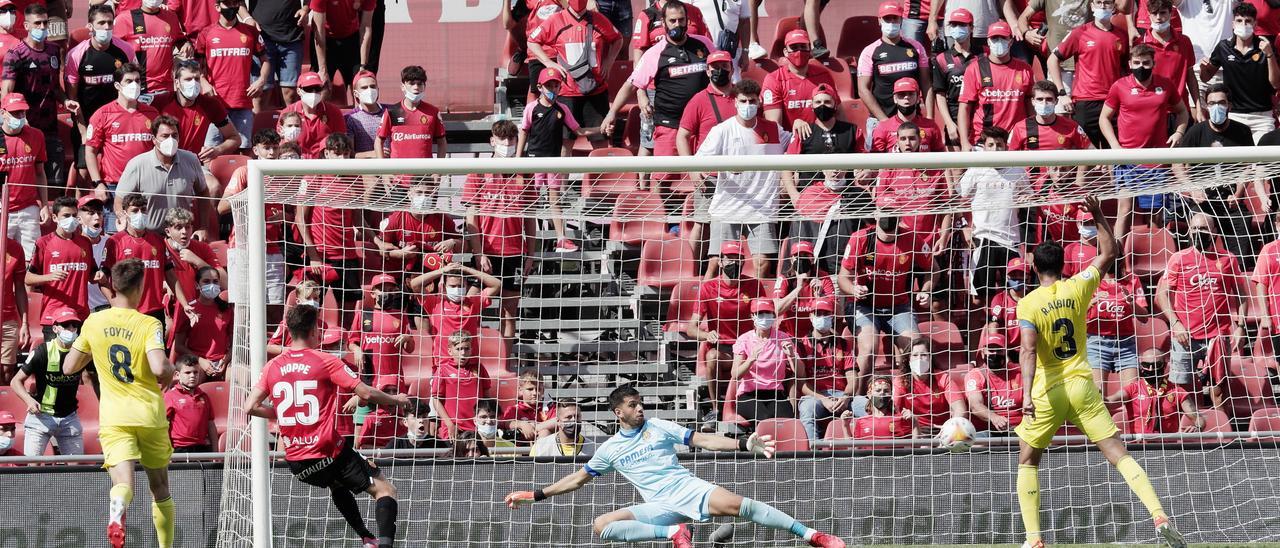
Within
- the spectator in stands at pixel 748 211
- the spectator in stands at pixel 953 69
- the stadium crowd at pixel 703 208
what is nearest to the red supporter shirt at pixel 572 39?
the stadium crowd at pixel 703 208

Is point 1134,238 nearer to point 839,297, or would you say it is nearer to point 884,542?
point 839,297

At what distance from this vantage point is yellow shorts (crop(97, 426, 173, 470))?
7621 millimetres

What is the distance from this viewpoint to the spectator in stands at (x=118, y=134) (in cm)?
1135

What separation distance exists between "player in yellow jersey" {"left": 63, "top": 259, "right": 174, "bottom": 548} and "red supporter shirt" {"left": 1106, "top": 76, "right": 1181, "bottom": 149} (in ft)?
24.5

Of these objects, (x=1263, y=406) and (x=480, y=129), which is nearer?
(x=1263, y=406)

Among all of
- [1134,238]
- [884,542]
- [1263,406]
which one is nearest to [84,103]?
[884,542]

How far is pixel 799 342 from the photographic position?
9.33 meters

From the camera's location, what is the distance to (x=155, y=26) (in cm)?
1233

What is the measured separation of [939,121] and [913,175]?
8.93 ft

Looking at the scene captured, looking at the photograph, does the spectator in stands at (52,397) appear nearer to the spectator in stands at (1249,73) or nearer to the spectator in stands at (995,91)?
the spectator in stands at (995,91)

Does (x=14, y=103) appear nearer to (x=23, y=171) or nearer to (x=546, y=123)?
(x=23, y=171)

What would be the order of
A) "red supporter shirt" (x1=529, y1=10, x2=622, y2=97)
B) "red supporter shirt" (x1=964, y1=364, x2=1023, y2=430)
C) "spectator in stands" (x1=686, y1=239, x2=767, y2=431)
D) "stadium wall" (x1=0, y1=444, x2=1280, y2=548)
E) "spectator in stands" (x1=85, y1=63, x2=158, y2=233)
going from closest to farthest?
"stadium wall" (x1=0, y1=444, x2=1280, y2=548) < "red supporter shirt" (x1=964, y1=364, x2=1023, y2=430) < "spectator in stands" (x1=686, y1=239, x2=767, y2=431) < "spectator in stands" (x1=85, y1=63, x2=158, y2=233) < "red supporter shirt" (x1=529, y1=10, x2=622, y2=97)

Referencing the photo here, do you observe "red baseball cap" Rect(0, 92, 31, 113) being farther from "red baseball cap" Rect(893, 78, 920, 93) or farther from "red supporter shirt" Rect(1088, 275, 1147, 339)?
"red supporter shirt" Rect(1088, 275, 1147, 339)

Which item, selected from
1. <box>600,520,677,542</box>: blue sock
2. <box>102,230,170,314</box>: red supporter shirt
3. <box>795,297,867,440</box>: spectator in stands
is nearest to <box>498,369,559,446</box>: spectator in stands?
<box>600,520,677,542</box>: blue sock
